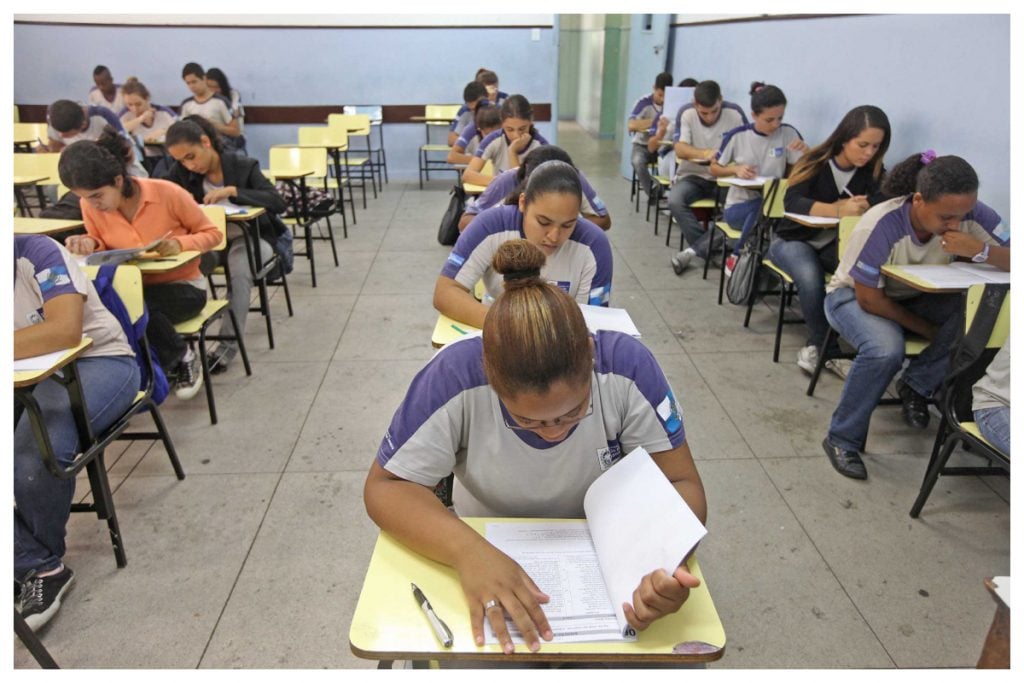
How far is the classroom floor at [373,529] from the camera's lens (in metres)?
1.69

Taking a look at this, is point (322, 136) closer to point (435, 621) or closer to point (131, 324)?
point (131, 324)

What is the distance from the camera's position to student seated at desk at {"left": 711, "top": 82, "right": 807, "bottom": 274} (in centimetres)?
390

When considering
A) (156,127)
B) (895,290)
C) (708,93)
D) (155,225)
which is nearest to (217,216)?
(155,225)

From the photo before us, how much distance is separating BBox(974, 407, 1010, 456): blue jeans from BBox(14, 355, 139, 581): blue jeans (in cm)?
258

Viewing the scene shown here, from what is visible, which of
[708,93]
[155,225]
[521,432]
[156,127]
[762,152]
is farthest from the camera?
[156,127]

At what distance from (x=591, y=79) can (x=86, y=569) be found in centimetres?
1228

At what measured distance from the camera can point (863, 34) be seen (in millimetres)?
3439

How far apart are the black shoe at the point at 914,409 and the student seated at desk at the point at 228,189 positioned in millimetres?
3013

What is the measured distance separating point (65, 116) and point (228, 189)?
251 centimetres

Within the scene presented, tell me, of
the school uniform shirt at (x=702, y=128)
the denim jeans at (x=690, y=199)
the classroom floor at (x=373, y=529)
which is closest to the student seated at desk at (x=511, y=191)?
the classroom floor at (x=373, y=529)

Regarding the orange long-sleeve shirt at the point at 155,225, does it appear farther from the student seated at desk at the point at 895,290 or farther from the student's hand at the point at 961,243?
Answer: the student's hand at the point at 961,243

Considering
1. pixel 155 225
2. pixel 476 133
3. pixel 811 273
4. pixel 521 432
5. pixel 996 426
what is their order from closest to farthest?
pixel 521 432 → pixel 996 426 → pixel 155 225 → pixel 811 273 → pixel 476 133

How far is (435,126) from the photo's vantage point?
779cm

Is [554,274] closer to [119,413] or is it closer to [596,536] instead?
[596,536]
